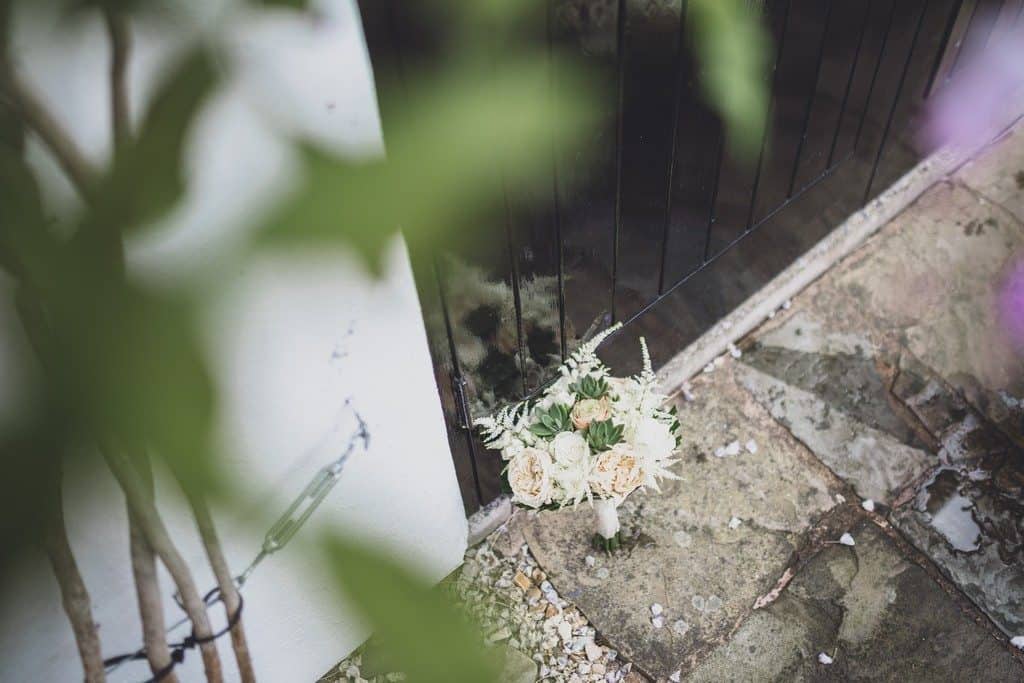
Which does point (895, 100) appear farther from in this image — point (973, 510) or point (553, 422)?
point (553, 422)

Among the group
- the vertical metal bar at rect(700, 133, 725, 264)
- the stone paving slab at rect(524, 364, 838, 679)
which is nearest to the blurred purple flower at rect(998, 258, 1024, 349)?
the stone paving slab at rect(524, 364, 838, 679)

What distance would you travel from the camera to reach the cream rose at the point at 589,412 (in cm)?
170

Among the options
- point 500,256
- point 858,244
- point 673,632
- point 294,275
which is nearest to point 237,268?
point 294,275

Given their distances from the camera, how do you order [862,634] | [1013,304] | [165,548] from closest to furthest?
[165,548] → [862,634] → [1013,304]

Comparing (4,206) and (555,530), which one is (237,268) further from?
(555,530)

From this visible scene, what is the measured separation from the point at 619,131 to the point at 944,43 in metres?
1.32

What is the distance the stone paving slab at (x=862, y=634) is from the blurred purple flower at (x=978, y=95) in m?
1.42

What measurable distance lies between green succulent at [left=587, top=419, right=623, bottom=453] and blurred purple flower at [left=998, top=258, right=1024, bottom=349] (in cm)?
153

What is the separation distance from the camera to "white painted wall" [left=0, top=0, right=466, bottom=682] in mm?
182

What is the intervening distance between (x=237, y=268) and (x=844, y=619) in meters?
2.20

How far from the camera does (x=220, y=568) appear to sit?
67cm

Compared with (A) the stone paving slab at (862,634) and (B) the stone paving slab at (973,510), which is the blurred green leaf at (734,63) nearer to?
(A) the stone paving slab at (862,634)

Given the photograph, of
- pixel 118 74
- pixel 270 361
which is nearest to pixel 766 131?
pixel 270 361

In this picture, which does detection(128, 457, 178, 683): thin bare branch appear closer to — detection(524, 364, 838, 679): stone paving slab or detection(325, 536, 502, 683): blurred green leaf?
detection(325, 536, 502, 683): blurred green leaf
